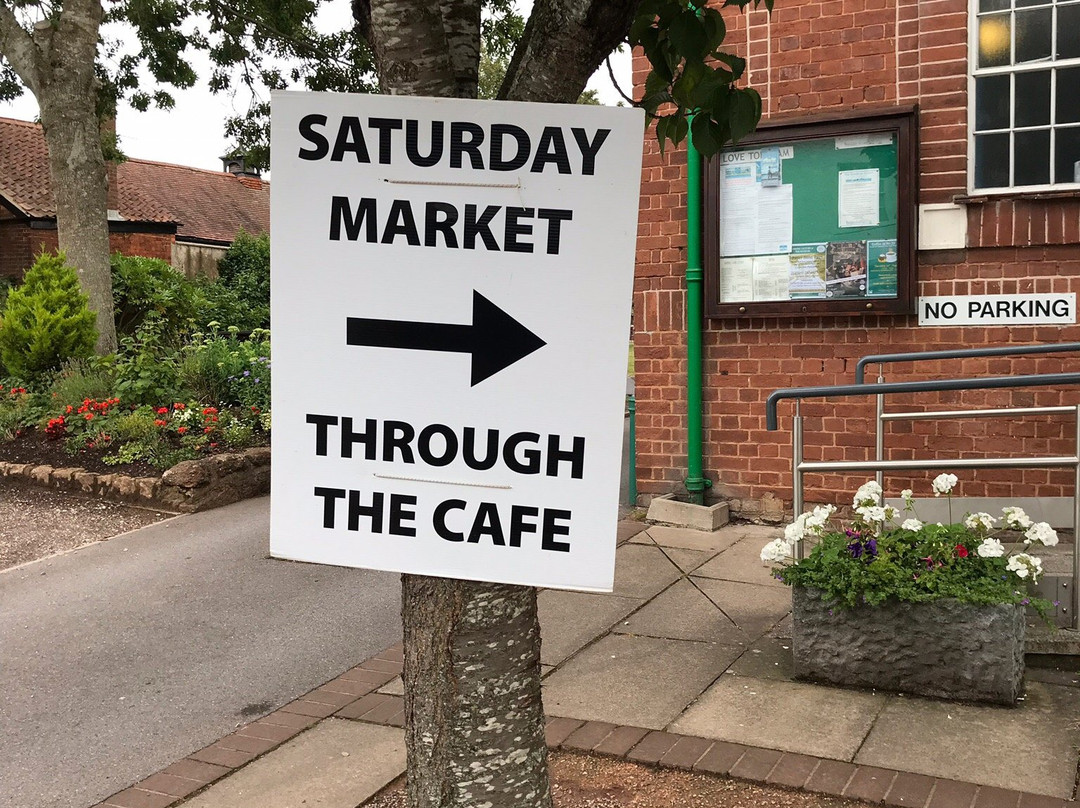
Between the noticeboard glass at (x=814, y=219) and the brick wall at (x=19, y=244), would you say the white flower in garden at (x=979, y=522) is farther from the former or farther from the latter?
the brick wall at (x=19, y=244)

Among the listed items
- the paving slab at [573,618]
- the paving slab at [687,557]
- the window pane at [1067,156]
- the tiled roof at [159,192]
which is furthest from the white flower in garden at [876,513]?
the tiled roof at [159,192]

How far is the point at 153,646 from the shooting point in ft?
18.8

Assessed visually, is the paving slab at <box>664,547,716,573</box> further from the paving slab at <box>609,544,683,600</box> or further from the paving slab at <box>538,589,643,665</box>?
the paving slab at <box>538,589,643,665</box>

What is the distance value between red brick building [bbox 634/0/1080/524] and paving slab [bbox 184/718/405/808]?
13.0 ft

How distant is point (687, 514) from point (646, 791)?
3914 mm

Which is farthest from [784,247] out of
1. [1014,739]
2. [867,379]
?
[1014,739]

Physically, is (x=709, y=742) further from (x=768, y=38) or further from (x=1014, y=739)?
(x=768, y=38)

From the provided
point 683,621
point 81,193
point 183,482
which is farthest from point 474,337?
point 81,193

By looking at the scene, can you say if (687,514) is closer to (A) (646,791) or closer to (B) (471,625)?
(A) (646,791)

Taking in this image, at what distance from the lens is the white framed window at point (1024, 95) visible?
6.69m

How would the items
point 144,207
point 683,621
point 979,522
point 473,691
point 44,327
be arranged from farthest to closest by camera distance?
1. point 144,207
2. point 44,327
3. point 683,621
4. point 979,522
5. point 473,691

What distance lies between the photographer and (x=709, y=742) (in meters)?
4.09

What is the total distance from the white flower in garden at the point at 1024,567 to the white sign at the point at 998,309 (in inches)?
110

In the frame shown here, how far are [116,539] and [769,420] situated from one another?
17.3 ft
